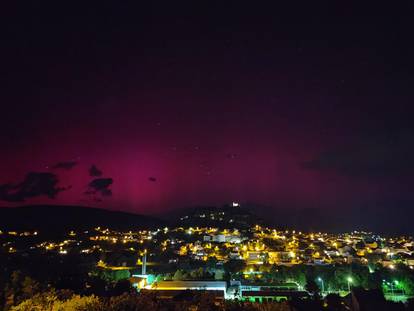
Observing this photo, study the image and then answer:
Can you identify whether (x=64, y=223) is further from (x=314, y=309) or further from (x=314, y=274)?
(x=314, y=309)

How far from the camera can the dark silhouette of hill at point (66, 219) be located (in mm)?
75938

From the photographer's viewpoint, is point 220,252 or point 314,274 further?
point 220,252

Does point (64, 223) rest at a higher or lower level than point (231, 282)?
higher

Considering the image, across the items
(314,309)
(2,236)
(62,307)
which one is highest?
(2,236)

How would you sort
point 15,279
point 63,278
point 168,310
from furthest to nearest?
point 63,278
point 15,279
point 168,310

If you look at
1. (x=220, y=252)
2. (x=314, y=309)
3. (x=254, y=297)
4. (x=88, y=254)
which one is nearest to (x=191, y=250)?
(x=220, y=252)

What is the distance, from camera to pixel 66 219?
3408 inches

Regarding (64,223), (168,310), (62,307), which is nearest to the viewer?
(62,307)

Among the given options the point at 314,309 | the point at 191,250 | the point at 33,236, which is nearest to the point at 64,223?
the point at 33,236

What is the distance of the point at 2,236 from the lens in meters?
60.3

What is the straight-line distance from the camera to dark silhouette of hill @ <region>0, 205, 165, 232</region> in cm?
7594

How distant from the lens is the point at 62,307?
1202 cm

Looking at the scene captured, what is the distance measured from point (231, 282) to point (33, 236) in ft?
157

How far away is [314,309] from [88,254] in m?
34.6
